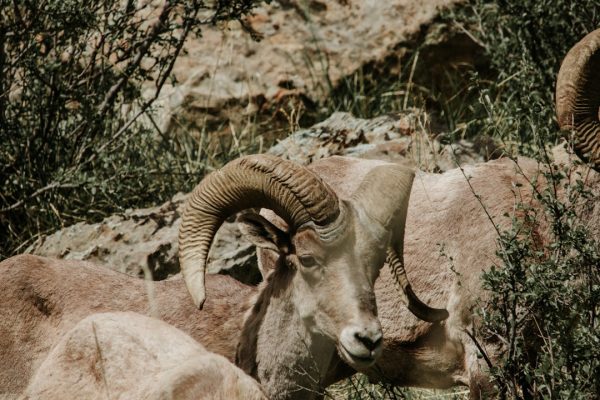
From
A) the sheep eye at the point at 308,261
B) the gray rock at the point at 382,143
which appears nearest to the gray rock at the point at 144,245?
the gray rock at the point at 382,143

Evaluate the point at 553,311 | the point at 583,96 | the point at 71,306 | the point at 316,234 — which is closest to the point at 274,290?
the point at 316,234

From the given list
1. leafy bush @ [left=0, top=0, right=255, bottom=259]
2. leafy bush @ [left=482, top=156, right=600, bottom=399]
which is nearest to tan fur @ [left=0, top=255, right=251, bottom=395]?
leafy bush @ [left=482, top=156, right=600, bottom=399]

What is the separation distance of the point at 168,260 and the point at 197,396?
193 inches

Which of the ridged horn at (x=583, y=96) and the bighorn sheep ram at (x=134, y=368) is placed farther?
the ridged horn at (x=583, y=96)

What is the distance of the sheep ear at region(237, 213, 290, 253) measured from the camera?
8359 millimetres

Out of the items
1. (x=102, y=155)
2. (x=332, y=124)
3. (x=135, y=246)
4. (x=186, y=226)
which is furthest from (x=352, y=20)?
(x=186, y=226)

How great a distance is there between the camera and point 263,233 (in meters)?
8.43

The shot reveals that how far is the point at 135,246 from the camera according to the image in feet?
36.6

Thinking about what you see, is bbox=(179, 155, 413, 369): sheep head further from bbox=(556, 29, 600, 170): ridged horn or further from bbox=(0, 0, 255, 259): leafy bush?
bbox=(0, 0, 255, 259): leafy bush

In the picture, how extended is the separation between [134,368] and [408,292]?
288 cm

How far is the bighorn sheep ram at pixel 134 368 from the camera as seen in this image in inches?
239

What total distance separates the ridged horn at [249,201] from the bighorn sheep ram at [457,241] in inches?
48.1

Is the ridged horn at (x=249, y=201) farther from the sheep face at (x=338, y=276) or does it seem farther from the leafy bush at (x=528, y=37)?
the leafy bush at (x=528, y=37)

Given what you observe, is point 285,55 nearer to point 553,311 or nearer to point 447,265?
point 447,265
